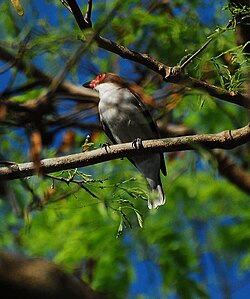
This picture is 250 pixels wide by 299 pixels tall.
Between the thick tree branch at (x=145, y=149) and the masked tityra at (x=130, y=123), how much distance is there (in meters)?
1.62

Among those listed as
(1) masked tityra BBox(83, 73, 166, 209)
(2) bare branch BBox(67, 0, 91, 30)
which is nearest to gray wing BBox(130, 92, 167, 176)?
(1) masked tityra BBox(83, 73, 166, 209)

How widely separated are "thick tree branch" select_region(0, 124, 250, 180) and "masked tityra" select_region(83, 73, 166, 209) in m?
1.62

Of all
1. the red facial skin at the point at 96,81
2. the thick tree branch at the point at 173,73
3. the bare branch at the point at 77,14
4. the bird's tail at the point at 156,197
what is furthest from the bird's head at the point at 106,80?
→ the bare branch at the point at 77,14

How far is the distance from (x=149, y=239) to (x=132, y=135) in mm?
1278

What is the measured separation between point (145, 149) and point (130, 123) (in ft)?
5.97

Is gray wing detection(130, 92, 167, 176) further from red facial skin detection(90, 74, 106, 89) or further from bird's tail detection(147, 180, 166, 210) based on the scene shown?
red facial skin detection(90, 74, 106, 89)

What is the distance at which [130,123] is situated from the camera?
15.6 ft

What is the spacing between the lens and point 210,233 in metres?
6.73

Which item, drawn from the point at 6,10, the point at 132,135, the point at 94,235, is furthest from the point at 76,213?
the point at 6,10

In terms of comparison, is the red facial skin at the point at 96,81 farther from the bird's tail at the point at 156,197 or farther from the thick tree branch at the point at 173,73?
the thick tree branch at the point at 173,73

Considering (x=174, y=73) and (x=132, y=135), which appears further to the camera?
(x=132, y=135)

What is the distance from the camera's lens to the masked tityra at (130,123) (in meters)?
4.69

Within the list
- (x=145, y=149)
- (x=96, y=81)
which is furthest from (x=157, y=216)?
(x=145, y=149)

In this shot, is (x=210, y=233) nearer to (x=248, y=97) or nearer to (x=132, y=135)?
(x=132, y=135)
